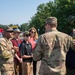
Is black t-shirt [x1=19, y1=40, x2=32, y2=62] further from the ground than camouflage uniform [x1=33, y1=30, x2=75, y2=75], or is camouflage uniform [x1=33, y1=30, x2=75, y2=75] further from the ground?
camouflage uniform [x1=33, y1=30, x2=75, y2=75]

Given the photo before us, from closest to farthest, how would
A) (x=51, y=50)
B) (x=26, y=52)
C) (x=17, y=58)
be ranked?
(x=51, y=50) < (x=26, y=52) < (x=17, y=58)

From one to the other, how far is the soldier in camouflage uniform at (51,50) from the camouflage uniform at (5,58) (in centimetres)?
119

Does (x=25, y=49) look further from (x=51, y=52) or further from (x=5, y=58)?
(x=51, y=52)

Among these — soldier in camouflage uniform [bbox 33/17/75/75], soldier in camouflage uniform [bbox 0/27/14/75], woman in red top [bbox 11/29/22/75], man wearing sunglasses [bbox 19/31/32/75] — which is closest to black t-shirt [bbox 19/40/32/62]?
man wearing sunglasses [bbox 19/31/32/75]

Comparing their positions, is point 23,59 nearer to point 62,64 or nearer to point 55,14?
point 62,64

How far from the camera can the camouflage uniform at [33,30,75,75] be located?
561cm

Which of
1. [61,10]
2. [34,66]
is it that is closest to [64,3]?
[61,10]

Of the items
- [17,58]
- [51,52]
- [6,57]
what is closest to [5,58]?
[6,57]

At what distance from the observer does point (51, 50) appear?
564 centimetres

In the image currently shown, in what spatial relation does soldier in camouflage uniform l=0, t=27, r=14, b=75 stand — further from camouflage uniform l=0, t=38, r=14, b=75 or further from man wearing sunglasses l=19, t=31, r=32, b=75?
man wearing sunglasses l=19, t=31, r=32, b=75

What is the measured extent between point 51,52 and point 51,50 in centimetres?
4

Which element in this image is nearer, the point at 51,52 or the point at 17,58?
the point at 51,52

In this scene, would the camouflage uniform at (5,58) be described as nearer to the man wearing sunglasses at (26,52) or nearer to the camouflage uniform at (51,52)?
the camouflage uniform at (51,52)

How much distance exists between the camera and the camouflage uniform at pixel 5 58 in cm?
671
